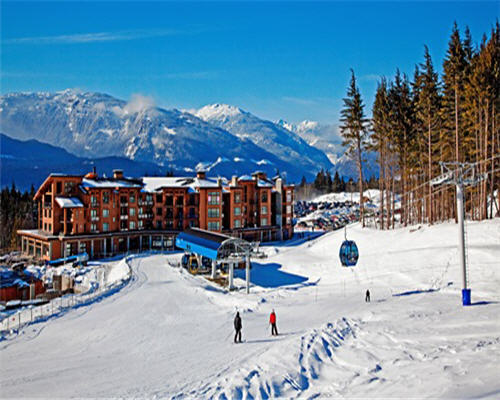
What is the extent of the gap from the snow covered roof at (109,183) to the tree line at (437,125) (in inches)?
1311

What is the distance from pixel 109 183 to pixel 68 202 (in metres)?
7.12

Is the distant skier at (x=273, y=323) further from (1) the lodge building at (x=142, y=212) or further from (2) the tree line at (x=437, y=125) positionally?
(1) the lodge building at (x=142, y=212)

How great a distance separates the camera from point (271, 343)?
59.6 feet

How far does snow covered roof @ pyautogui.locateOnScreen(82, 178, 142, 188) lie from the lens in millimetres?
59906

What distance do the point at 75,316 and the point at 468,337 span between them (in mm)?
22228

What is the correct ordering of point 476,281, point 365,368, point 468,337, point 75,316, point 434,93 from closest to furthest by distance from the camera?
1. point 365,368
2. point 468,337
3. point 75,316
4. point 476,281
5. point 434,93

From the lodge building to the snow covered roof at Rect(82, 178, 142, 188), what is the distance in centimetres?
14

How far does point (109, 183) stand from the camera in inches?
2430

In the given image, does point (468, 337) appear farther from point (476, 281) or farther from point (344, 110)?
point (344, 110)

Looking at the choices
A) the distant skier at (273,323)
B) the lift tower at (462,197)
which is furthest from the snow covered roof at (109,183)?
the lift tower at (462,197)

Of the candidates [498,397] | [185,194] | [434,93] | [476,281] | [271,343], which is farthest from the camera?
[185,194]

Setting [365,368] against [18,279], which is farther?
[18,279]

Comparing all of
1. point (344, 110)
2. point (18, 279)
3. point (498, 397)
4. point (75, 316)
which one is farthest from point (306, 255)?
point (498, 397)

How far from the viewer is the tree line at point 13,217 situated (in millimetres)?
75000
